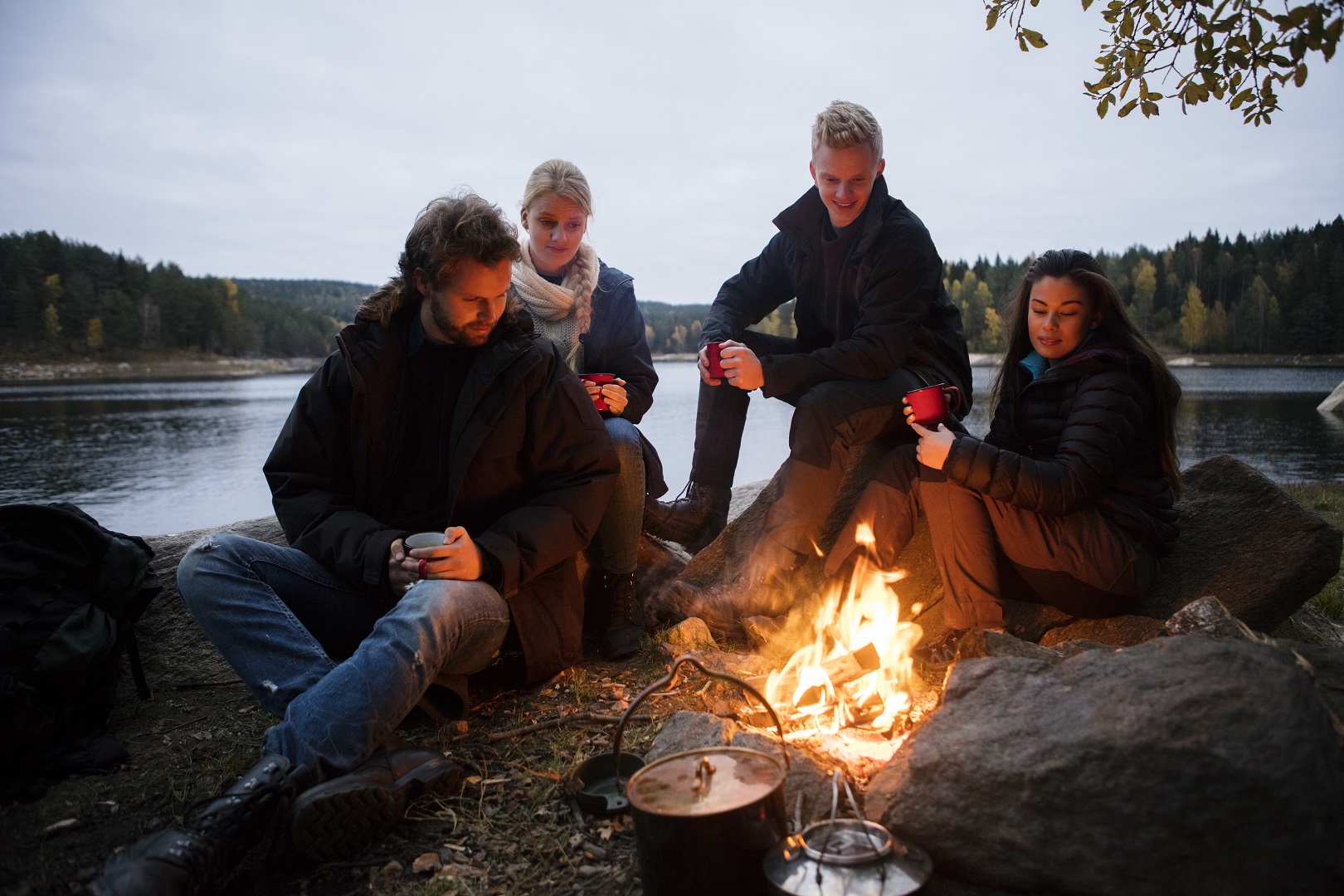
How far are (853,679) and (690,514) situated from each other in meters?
1.97

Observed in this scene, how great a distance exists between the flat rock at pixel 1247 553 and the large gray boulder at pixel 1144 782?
1544 mm

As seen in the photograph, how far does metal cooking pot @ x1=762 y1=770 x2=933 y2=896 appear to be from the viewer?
6.17ft

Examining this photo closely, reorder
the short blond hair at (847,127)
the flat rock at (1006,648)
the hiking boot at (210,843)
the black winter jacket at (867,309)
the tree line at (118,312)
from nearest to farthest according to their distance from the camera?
the hiking boot at (210,843), the flat rock at (1006,648), the short blond hair at (847,127), the black winter jacket at (867,309), the tree line at (118,312)

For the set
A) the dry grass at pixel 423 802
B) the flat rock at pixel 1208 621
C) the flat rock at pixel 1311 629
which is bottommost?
the dry grass at pixel 423 802

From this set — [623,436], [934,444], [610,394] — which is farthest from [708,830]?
[610,394]

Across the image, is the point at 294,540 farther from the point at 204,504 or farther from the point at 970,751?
the point at 204,504

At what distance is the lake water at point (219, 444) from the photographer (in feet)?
46.7

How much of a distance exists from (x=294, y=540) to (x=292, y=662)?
60 centimetres

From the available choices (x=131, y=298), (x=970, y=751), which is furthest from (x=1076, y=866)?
(x=131, y=298)

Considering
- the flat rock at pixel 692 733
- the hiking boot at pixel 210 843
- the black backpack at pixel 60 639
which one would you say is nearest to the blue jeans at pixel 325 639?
the hiking boot at pixel 210 843

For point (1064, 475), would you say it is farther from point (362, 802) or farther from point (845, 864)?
point (362, 802)

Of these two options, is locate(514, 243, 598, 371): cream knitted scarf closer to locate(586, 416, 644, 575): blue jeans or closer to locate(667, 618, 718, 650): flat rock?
locate(586, 416, 644, 575): blue jeans

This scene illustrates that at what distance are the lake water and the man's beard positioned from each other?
446cm

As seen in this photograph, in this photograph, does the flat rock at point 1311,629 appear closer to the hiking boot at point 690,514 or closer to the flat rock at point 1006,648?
the flat rock at point 1006,648
